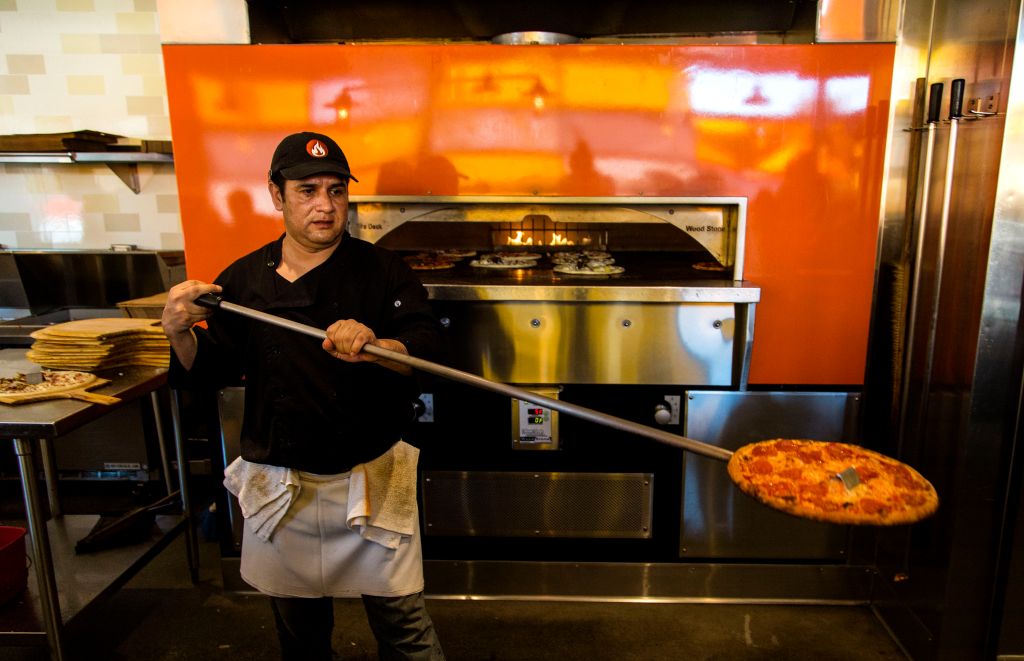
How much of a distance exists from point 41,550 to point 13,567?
439 mm

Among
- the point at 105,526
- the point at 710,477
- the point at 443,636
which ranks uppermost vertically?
the point at 710,477

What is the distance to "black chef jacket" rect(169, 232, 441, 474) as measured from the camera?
70.4 inches

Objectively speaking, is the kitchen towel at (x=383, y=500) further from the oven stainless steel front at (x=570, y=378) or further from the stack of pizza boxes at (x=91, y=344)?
the stack of pizza boxes at (x=91, y=344)

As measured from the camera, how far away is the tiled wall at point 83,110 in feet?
11.7

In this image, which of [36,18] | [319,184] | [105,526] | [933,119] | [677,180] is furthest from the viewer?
[36,18]

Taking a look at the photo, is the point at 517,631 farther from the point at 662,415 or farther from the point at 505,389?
the point at 505,389

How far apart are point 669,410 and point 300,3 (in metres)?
2.32

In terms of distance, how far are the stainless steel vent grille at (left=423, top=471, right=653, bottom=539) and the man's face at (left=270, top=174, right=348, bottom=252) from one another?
1.21 metres

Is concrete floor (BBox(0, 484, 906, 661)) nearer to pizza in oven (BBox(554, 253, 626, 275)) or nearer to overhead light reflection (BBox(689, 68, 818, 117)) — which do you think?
pizza in oven (BBox(554, 253, 626, 275))

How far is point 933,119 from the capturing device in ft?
7.49

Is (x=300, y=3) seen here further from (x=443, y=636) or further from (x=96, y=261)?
(x=443, y=636)

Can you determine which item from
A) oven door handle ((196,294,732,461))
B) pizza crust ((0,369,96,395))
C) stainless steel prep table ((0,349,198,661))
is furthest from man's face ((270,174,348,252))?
pizza crust ((0,369,96,395))

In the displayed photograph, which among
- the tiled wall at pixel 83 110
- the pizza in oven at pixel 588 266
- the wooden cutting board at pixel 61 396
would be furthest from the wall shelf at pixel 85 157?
the pizza in oven at pixel 588 266

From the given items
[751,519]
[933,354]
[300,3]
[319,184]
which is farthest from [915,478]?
[300,3]
